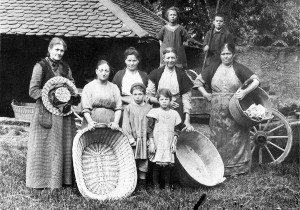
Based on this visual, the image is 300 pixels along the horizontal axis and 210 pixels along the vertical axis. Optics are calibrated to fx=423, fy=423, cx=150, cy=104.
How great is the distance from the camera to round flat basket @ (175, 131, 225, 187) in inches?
223

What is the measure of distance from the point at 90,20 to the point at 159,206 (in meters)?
6.58

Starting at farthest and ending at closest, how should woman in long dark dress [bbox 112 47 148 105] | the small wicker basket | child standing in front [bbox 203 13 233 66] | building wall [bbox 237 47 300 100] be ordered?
building wall [bbox 237 47 300 100]
the small wicker basket
child standing in front [bbox 203 13 233 66]
woman in long dark dress [bbox 112 47 148 105]

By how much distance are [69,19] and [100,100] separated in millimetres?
5523

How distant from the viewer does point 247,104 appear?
6363 mm

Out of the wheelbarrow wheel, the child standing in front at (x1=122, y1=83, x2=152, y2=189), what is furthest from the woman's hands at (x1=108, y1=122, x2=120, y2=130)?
the wheelbarrow wheel

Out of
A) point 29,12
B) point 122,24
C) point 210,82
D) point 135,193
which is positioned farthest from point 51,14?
point 135,193

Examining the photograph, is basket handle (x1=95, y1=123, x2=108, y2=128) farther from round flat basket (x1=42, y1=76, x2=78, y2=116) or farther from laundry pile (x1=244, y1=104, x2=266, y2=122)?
laundry pile (x1=244, y1=104, x2=266, y2=122)

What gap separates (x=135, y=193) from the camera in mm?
5203

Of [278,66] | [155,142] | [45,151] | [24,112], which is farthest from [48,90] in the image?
[278,66]

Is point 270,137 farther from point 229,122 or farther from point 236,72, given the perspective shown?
point 236,72

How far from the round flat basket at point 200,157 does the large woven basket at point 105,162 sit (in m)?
0.76

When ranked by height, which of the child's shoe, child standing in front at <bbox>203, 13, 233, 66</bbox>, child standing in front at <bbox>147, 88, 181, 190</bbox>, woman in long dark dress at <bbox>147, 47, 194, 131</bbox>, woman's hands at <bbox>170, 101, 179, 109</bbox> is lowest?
the child's shoe

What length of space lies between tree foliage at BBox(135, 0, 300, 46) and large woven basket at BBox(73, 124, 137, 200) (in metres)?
10.9

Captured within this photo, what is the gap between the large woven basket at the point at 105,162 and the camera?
504 centimetres
